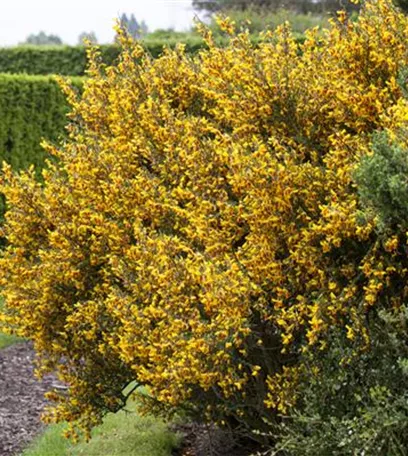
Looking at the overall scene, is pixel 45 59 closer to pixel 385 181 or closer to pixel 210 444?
A: pixel 210 444

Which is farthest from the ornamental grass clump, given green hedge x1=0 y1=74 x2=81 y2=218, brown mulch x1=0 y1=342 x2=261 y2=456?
green hedge x1=0 y1=74 x2=81 y2=218

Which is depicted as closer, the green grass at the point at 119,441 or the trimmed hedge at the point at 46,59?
the green grass at the point at 119,441

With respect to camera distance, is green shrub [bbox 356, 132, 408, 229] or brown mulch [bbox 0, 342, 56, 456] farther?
brown mulch [bbox 0, 342, 56, 456]

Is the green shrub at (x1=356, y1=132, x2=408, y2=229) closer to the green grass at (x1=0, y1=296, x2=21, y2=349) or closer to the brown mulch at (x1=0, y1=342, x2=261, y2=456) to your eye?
the brown mulch at (x1=0, y1=342, x2=261, y2=456)

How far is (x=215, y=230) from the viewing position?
4.91 metres

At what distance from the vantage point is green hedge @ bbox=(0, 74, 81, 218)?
12.4 m

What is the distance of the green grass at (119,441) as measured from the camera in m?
6.27

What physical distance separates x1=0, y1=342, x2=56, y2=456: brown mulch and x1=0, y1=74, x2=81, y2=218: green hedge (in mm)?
3552

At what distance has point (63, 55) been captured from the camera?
59.1 feet

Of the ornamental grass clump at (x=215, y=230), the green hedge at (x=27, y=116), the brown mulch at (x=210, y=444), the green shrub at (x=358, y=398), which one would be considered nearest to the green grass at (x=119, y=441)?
the brown mulch at (x=210, y=444)

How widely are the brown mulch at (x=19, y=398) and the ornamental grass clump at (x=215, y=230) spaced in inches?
57.7

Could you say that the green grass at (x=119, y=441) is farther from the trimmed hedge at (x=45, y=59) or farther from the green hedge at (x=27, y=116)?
the trimmed hedge at (x=45, y=59)

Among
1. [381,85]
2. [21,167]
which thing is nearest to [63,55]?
[21,167]

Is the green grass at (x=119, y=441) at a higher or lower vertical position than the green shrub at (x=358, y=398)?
lower
